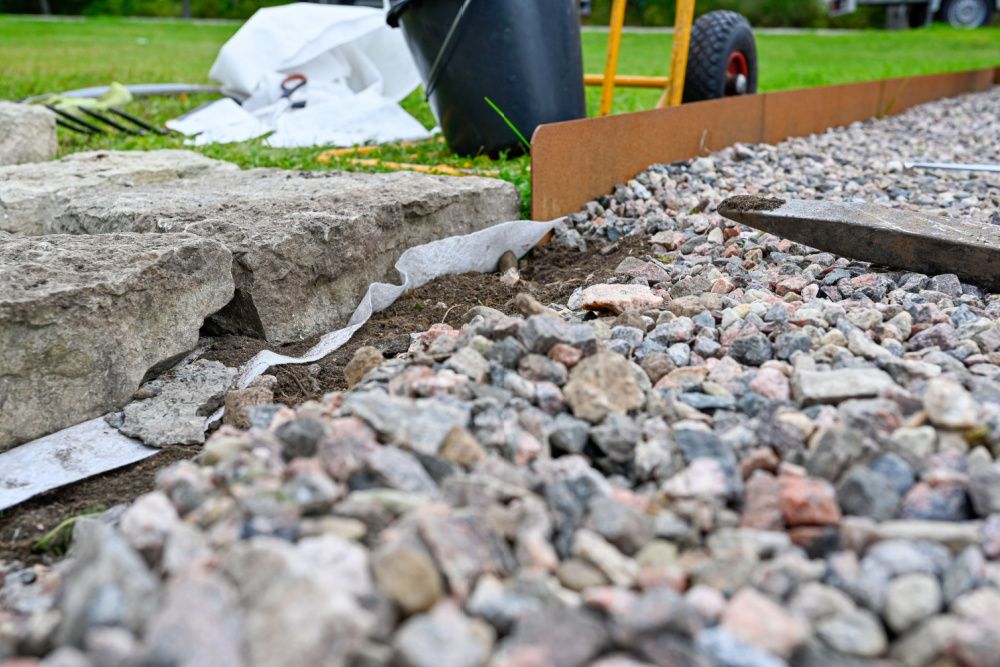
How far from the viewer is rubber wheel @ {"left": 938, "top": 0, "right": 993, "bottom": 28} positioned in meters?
17.0

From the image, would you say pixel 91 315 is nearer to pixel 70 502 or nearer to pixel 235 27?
pixel 70 502

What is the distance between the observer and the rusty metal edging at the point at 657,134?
3141mm

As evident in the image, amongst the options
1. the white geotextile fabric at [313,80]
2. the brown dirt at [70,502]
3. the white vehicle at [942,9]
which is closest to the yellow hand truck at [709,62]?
the white geotextile fabric at [313,80]

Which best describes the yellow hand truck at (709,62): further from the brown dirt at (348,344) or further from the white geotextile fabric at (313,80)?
the brown dirt at (348,344)

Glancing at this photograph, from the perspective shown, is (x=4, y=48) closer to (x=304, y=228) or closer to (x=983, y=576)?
(x=304, y=228)

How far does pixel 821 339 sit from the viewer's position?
6.12ft

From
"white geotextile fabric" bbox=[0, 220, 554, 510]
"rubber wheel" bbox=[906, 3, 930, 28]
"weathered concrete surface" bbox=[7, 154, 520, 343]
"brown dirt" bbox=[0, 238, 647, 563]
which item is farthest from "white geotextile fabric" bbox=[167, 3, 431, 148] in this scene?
"rubber wheel" bbox=[906, 3, 930, 28]

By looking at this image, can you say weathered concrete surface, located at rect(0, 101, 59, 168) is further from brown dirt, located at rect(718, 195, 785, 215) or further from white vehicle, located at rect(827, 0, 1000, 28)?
white vehicle, located at rect(827, 0, 1000, 28)

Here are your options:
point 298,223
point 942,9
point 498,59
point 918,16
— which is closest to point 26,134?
point 498,59

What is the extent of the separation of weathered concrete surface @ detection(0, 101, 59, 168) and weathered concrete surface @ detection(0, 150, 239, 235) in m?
0.04

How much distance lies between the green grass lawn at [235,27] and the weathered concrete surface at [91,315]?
Answer: 147cm

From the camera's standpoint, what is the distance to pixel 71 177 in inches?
125

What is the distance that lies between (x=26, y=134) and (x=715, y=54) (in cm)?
343

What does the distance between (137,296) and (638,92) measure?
18.1 feet
